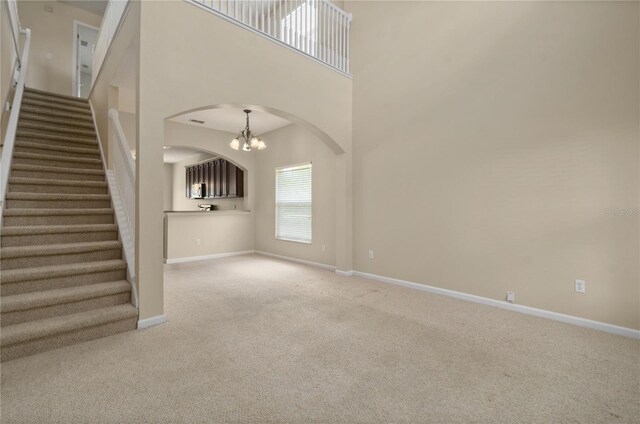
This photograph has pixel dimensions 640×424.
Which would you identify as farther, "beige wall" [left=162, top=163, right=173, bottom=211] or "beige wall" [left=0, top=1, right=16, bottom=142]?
"beige wall" [left=162, top=163, right=173, bottom=211]

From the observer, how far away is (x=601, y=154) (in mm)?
2621

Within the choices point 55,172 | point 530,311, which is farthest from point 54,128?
point 530,311

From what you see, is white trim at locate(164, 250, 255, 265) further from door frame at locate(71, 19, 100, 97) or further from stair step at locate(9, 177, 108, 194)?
door frame at locate(71, 19, 100, 97)

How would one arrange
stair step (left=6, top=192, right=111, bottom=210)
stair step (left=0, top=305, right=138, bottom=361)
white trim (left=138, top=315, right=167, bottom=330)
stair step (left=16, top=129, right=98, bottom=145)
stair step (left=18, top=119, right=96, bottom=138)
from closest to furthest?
stair step (left=0, top=305, right=138, bottom=361), white trim (left=138, top=315, right=167, bottom=330), stair step (left=6, top=192, right=111, bottom=210), stair step (left=16, top=129, right=98, bottom=145), stair step (left=18, top=119, right=96, bottom=138)

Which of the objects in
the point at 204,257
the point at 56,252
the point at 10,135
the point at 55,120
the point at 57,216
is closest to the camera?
the point at 56,252

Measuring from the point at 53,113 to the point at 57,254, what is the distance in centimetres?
313

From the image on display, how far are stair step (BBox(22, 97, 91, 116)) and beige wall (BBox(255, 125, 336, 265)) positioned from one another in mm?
3214

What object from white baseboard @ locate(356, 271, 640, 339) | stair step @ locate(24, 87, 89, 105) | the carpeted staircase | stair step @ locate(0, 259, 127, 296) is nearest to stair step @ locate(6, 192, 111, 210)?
the carpeted staircase

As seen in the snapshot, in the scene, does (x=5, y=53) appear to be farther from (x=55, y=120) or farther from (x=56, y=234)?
(x=56, y=234)

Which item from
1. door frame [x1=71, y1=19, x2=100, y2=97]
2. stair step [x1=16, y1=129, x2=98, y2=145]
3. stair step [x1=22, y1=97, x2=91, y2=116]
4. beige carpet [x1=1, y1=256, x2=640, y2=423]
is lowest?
beige carpet [x1=1, y1=256, x2=640, y2=423]

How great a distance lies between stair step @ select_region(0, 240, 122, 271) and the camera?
8.29 ft

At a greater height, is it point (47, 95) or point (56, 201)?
point (47, 95)

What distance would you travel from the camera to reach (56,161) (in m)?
3.84

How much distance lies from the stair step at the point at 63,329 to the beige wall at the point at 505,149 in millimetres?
3209
